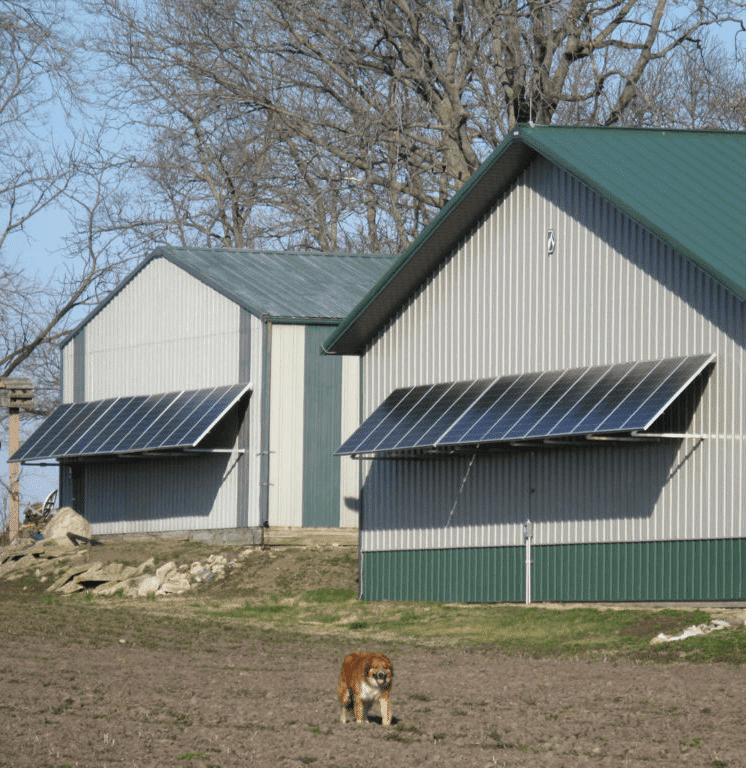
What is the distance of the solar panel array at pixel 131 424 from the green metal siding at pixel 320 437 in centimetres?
134

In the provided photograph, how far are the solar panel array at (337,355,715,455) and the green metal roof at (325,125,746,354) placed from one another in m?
1.46

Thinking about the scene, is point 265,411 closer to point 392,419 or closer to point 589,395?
point 392,419

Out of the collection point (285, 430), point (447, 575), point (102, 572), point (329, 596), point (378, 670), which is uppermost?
point (285, 430)

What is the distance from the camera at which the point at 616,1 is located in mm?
37938

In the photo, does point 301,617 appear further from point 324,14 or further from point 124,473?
point 324,14

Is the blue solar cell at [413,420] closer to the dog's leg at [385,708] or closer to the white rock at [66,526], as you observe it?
the white rock at [66,526]

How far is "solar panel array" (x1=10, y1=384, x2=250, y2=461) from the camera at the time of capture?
100 feet

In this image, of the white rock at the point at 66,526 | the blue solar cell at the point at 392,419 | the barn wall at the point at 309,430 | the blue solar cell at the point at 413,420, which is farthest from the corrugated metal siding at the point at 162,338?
the blue solar cell at the point at 413,420

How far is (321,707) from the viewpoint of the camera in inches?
564

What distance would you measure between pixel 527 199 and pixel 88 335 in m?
15.4

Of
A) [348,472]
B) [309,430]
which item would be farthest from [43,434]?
[348,472]

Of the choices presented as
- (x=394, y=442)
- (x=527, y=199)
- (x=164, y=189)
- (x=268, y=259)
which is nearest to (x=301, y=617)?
(x=394, y=442)

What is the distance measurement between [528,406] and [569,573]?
2503 millimetres

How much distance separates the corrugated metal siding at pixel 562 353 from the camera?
2078 centimetres
